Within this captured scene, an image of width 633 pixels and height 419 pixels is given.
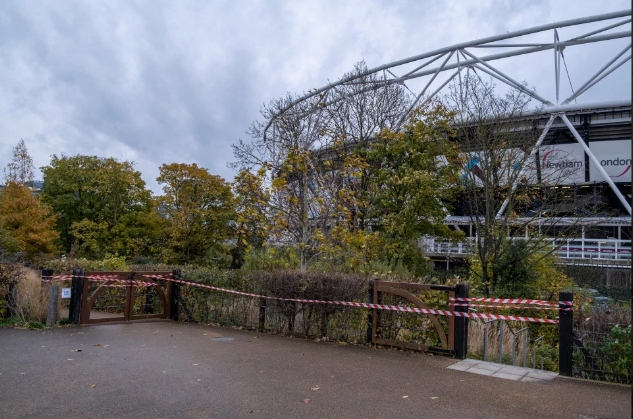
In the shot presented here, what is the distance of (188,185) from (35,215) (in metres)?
9.13

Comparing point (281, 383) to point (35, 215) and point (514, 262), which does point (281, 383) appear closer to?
point (514, 262)

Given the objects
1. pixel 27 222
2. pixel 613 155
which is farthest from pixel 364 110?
pixel 613 155

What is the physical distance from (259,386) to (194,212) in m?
27.8

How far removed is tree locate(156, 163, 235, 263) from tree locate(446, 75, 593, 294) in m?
18.8

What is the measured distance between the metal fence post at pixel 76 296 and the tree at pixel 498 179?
11.0 metres

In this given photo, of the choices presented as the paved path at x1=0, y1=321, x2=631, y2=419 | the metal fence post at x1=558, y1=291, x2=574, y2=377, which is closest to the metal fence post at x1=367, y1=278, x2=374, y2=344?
the paved path at x1=0, y1=321, x2=631, y2=419

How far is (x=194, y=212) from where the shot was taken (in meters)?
33.4

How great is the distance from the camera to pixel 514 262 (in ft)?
49.9

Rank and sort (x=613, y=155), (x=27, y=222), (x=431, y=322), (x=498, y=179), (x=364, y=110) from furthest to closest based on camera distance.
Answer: (x=613, y=155) < (x=27, y=222) < (x=364, y=110) < (x=498, y=179) < (x=431, y=322)

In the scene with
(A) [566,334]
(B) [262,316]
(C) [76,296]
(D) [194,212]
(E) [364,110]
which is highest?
(E) [364,110]

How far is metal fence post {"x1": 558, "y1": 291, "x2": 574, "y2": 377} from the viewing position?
24.6ft

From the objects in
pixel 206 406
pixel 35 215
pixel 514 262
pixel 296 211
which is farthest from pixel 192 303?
pixel 35 215

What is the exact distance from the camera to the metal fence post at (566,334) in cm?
749

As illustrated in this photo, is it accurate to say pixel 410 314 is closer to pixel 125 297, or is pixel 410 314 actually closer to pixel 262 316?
pixel 262 316
